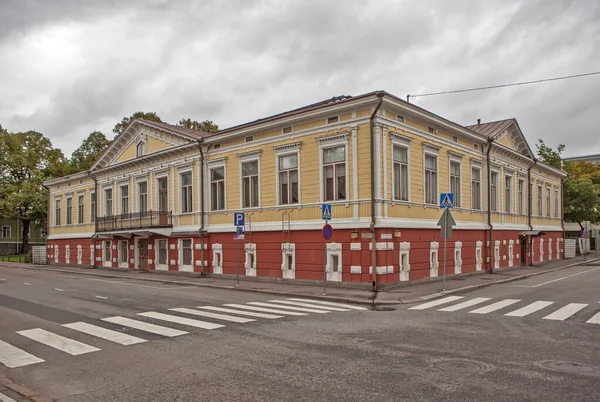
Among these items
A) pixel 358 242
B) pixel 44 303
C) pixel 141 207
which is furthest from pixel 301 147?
pixel 141 207

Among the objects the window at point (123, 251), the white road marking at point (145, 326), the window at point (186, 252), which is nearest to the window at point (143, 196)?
the window at point (123, 251)

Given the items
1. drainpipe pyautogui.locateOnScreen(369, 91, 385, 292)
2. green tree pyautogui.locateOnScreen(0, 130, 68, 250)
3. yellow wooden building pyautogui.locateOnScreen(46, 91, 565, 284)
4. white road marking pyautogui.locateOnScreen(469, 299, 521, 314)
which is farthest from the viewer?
green tree pyautogui.locateOnScreen(0, 130, 68, 250)

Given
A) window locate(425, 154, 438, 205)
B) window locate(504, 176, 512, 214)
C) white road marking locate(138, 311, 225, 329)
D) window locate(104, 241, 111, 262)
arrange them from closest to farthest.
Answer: white road marking locate(138, 311, 225, 329), window locate(425, 154, 438, 205), window locate(504, 176, 512, 214), window locate(104, 241, 111, 262)

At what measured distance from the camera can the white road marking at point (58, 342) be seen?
28.7 feet

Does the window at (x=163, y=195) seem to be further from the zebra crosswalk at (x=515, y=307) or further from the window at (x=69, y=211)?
the zebra crosswalk at (x=515, y=307)

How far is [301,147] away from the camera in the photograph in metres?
20.9

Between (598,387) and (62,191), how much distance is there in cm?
4096

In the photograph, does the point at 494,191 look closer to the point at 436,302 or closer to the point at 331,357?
the point at 436,302

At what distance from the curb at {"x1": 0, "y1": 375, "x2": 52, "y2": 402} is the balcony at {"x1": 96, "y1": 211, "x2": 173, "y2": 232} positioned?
21.1 m

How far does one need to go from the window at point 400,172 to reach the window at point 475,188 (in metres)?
6.80

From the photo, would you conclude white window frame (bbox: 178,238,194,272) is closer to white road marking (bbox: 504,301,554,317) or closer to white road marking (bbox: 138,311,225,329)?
white road marking (bbox: 138,311,225,329)

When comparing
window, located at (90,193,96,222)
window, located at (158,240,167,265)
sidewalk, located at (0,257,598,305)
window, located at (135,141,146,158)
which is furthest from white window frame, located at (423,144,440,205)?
window, located at (90,193,96,222)

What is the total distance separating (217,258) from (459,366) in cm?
1876

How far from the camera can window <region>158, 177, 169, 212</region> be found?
28.5m
